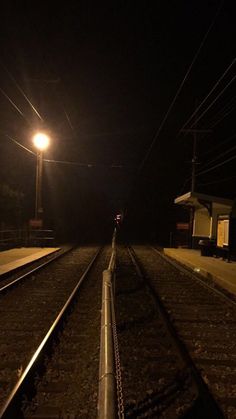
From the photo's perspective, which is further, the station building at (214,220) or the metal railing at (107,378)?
the station building at (214,220)

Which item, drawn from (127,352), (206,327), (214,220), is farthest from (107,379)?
(214,220)

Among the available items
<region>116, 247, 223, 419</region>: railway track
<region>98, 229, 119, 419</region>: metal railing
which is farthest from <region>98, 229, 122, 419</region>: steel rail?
<region>116, 247, 223, 419</region>: railway track

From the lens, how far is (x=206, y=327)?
8.75 m

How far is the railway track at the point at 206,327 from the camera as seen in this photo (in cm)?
559

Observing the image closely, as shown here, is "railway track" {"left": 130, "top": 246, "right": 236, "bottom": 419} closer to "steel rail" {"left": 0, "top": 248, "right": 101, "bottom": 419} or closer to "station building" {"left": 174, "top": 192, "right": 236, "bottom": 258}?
"steel rail" {"left": 0, "top": 248, "right": 101, "bottom": 419}

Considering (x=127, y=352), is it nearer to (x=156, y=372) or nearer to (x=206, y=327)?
(x=156, y=372)

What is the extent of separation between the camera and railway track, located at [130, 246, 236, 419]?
559cm

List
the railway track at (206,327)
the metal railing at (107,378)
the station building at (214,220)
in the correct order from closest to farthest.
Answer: the metal railing at (107,378) → the railway track at (206,327) → the station building at (214,220)

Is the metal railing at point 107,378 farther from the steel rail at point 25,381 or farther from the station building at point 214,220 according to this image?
the station building at point 214,220

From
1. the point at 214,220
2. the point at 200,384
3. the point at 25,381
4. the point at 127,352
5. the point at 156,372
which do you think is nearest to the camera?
the point at 25,381

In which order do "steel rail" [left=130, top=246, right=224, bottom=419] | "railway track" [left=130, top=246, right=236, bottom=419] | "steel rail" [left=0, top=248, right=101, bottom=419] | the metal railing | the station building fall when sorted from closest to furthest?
the metal railing → "steel rail" [left=0, top=248, right=101, bottom=419] → "steel rail" [left=130, top=246, right=224, bottom=419] → "railway track" [left=130, top=246, right=236, bottom=419] → the station building

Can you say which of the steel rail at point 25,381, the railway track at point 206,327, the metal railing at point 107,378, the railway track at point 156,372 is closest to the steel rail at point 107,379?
the metal railing at point 107,378

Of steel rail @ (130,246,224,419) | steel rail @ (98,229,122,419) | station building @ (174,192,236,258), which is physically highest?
station building @ (174,192,236,258)

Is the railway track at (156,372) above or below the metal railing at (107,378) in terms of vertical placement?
below
